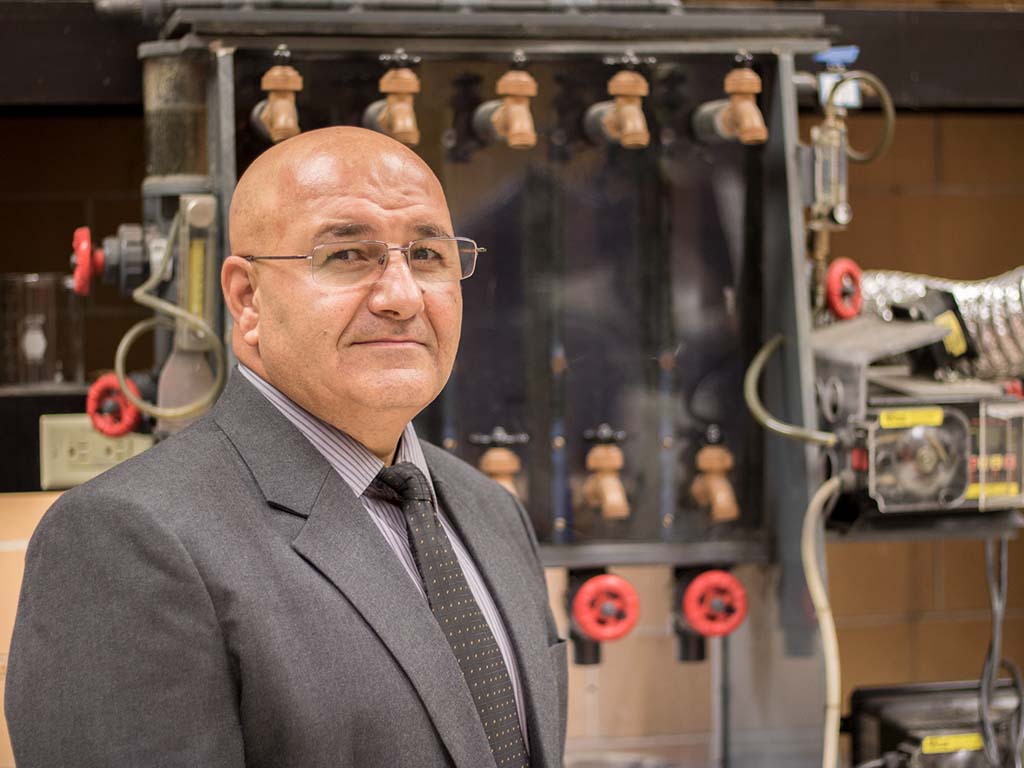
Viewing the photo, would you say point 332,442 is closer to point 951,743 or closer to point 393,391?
point 393,391

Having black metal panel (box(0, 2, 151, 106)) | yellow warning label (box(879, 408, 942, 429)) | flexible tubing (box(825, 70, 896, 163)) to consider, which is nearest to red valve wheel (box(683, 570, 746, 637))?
yellow warning label (box(879, 408, 942, 429))

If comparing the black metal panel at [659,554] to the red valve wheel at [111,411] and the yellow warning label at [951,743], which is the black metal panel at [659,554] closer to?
the yellow warning label at [951,743]

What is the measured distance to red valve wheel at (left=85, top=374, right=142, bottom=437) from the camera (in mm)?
2283

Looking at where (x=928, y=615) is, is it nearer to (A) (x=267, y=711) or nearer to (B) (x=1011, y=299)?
(B) (x=1011, y=299)

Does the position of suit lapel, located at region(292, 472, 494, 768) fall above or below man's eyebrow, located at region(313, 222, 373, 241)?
below

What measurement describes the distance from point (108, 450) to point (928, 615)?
6.24 ft

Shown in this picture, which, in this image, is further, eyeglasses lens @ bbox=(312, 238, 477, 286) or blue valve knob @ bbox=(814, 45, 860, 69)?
blue valve knob @ bbox=(814, 45, 860, 69)

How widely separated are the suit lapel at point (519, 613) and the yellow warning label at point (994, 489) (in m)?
0.98

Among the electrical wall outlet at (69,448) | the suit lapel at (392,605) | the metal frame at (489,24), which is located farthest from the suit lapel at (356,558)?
the electrical wall outlet at (69,448)

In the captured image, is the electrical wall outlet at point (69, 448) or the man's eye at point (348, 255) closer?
the man's eye at point (348, 255)

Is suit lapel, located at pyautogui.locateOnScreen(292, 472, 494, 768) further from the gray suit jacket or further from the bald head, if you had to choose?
the bald head

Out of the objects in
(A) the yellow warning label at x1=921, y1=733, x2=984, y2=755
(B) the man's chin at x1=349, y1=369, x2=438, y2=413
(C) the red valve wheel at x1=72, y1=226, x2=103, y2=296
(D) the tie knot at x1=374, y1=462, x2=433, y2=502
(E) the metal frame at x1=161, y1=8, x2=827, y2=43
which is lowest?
(A) the yellow warning label at x1=921, y1=733, x2=984, y2=755

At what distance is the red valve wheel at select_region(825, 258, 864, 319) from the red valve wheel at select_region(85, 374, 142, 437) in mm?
1193

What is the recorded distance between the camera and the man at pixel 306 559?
1.14 m
